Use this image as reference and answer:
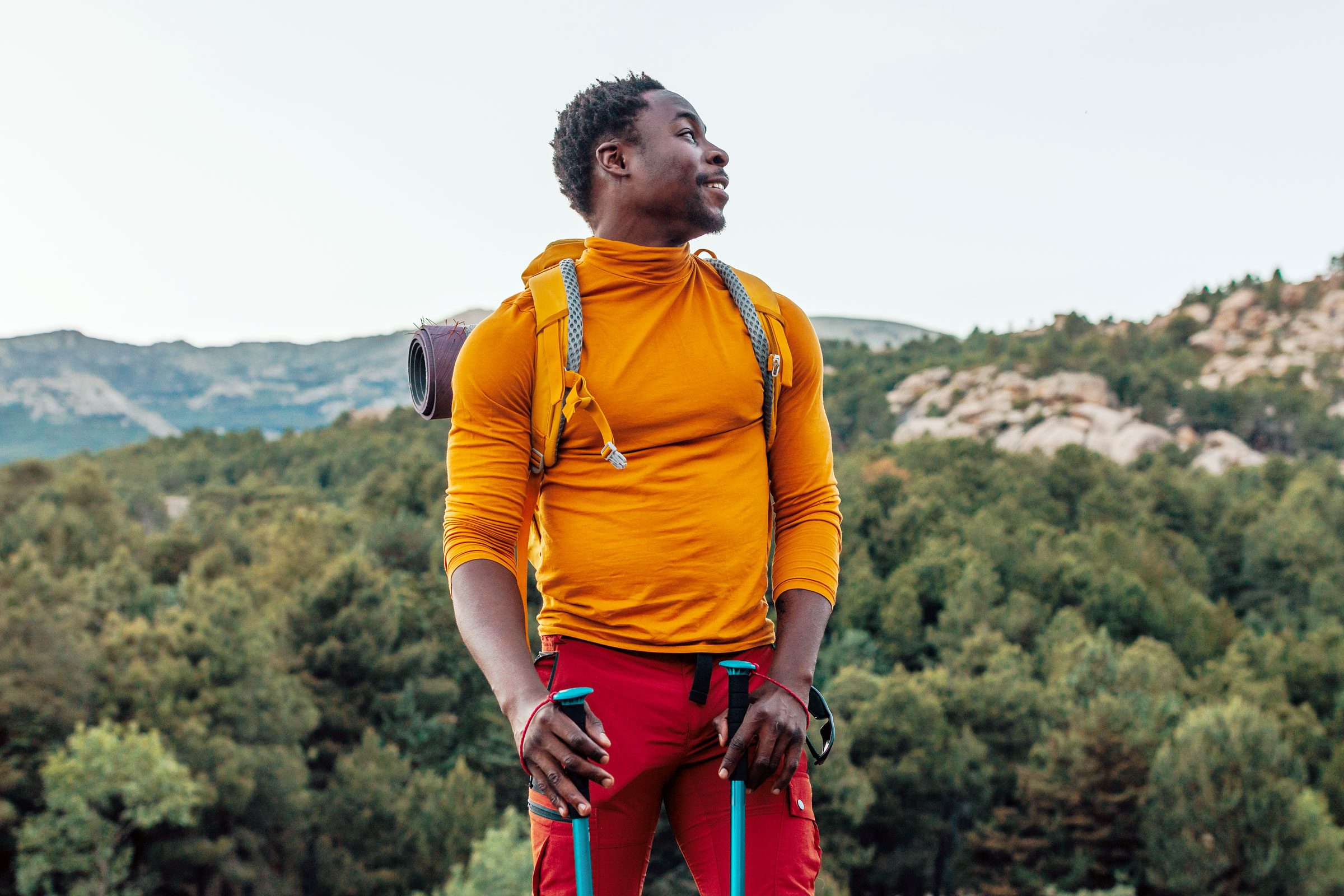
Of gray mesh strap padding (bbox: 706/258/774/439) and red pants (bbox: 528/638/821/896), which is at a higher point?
gray mesh strap padding (bbox: 706/258/774/439)

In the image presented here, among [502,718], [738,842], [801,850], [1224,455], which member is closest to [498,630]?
[738,842]

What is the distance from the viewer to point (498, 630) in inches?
90.8

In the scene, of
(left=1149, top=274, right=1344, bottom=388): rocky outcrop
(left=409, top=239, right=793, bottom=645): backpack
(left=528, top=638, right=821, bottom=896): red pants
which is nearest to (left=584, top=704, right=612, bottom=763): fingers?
(left=528, top=638, right=821, bottom=896): red pants

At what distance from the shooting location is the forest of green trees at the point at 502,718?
33188mm

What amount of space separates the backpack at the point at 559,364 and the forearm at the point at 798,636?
13.9 inches

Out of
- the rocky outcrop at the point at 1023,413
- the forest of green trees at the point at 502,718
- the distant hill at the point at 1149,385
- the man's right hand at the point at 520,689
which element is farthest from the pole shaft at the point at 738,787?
the distant hill at the point at 1149,385

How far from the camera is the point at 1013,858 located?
39.1m

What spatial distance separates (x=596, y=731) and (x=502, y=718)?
43.6 meters

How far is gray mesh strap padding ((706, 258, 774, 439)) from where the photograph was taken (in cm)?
251

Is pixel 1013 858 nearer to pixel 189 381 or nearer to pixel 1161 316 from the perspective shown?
pixel 1161 316

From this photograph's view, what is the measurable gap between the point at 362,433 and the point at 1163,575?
205ft

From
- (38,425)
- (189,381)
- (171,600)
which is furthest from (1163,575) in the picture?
(189,381)

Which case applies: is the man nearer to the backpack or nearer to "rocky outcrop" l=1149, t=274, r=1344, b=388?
the backpack

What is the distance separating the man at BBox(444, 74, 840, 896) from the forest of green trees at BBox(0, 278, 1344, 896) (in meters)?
25.5
